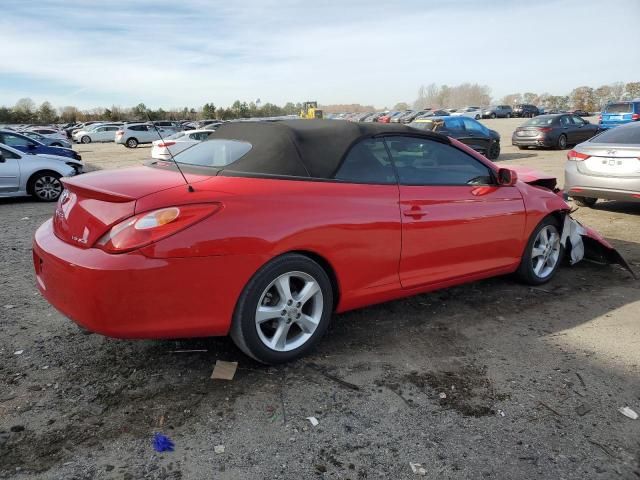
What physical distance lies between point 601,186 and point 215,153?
630 cm

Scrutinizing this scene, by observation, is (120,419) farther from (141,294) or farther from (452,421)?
(452,421)

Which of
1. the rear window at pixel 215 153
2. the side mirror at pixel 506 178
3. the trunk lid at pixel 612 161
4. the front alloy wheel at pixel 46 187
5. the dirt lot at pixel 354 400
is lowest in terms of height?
the dirt lot at pixel 354 400

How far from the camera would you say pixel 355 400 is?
113 inches

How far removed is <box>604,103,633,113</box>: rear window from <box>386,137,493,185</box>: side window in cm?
2215

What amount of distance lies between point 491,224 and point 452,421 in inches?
79.2

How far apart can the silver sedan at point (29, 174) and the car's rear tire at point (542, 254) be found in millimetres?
9439

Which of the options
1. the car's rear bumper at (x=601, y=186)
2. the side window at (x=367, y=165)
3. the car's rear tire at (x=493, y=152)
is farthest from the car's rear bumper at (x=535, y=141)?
the side window at (x=367, y=165)

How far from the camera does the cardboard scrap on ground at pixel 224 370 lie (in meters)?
3.10

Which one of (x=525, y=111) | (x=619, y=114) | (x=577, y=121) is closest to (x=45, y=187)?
(x=577, y=121)

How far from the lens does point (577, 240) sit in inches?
207

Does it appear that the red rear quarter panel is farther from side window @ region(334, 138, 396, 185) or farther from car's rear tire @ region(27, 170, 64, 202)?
car's rear tire @ region(27, 170, 64, 202)

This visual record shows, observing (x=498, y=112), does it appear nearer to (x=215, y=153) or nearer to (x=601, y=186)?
(x=601, y=186)

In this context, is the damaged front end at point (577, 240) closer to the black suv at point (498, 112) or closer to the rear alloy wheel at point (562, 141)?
the rear alloy wheel at point (562, 141)

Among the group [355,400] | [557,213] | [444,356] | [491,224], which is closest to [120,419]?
[355,400]
